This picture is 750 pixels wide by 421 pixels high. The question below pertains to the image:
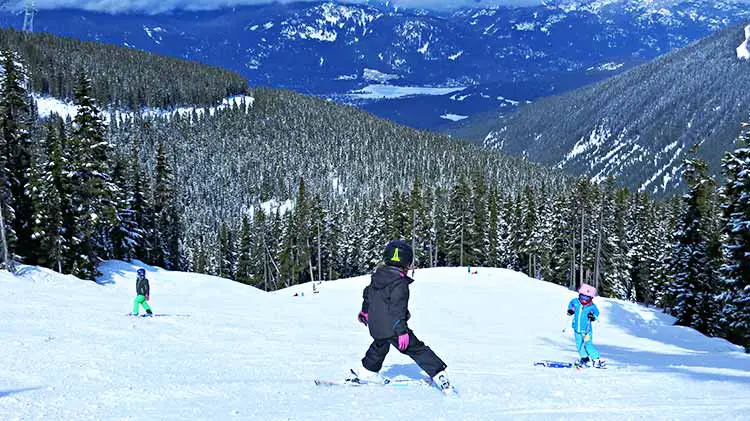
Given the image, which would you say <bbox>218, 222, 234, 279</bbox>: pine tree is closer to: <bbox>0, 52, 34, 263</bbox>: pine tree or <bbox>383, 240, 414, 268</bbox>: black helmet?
<bbox>0, 52, 34, 263</bbox>: pine tree

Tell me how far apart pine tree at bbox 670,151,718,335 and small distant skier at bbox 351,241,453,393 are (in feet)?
→ 105

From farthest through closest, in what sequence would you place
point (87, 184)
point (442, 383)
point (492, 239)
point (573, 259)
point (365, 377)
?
point (492, 239), point (573, 259), point (87, 184), point (365, 377), point (442, 383)

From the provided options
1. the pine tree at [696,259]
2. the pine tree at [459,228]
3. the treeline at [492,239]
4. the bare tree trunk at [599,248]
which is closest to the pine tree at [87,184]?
the treeline at [492,239]

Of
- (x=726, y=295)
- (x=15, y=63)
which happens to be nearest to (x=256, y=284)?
(x=15, y=63)

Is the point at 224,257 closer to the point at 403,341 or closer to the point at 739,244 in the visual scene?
the point at 739,244

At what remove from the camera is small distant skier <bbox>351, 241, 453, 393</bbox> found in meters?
8.22

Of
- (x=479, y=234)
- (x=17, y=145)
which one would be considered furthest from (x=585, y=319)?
(x=479, y=234)

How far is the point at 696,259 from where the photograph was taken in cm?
3594

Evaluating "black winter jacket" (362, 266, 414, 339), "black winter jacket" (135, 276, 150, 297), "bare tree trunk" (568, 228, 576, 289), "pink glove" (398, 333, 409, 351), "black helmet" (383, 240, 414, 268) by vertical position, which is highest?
"black helmet" (383, 240, 414, 268)

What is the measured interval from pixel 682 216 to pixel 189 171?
176 m

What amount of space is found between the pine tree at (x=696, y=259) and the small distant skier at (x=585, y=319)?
26920 millimetres

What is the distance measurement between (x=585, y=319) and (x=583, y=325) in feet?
0.50

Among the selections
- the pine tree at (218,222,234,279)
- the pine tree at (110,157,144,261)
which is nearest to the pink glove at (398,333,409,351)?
the pine tree at (110,157,144,261)

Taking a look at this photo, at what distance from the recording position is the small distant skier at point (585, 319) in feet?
39.5
